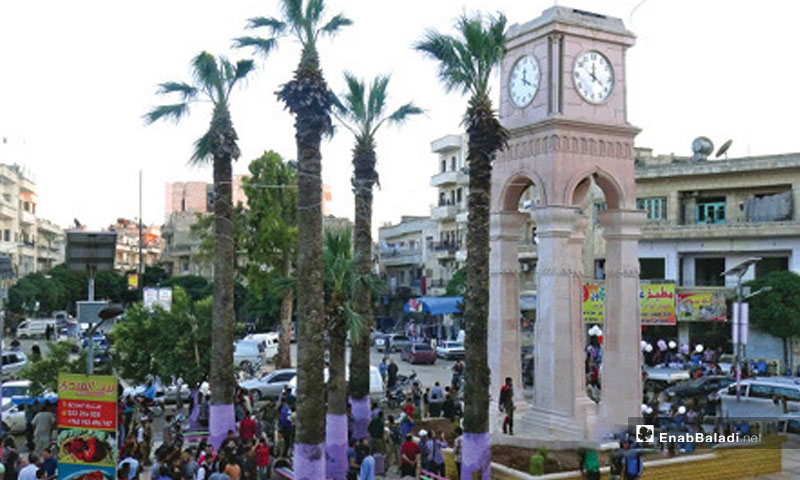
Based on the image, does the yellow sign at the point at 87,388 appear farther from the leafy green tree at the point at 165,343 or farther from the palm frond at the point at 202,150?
the leafy green tree at the point at 165,343

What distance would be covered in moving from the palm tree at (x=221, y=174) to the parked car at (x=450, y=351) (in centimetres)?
2807

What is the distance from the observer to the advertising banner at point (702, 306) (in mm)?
41938

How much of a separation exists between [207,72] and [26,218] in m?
65.1

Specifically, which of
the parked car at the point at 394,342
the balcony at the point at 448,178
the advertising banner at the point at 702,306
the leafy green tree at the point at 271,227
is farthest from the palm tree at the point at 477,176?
the balcony at the point at 448,178

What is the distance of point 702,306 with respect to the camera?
42.4m

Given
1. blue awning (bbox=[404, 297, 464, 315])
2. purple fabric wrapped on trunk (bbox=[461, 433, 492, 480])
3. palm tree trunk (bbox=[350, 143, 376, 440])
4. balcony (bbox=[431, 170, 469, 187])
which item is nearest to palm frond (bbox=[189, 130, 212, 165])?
palm tree trunk (bbox=[350, 143, 376, 440])

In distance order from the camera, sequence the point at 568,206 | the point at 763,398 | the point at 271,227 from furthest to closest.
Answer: the point at 271,227 → the point at 763,398 → the point at 568,206

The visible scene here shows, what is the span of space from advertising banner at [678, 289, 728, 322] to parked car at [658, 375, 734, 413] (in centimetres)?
1290

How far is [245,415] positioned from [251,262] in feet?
58.2

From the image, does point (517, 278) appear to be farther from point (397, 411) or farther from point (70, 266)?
point (70, 266)

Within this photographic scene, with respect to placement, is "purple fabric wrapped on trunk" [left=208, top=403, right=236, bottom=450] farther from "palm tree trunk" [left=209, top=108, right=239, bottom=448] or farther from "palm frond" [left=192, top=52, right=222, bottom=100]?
"palm frond" [left=192, top=52, right=222, bottom=100]

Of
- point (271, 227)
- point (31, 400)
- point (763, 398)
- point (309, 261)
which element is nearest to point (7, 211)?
point (271, 227)

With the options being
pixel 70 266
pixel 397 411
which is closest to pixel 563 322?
pixel 397 411

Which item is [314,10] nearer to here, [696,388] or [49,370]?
[49,370]
